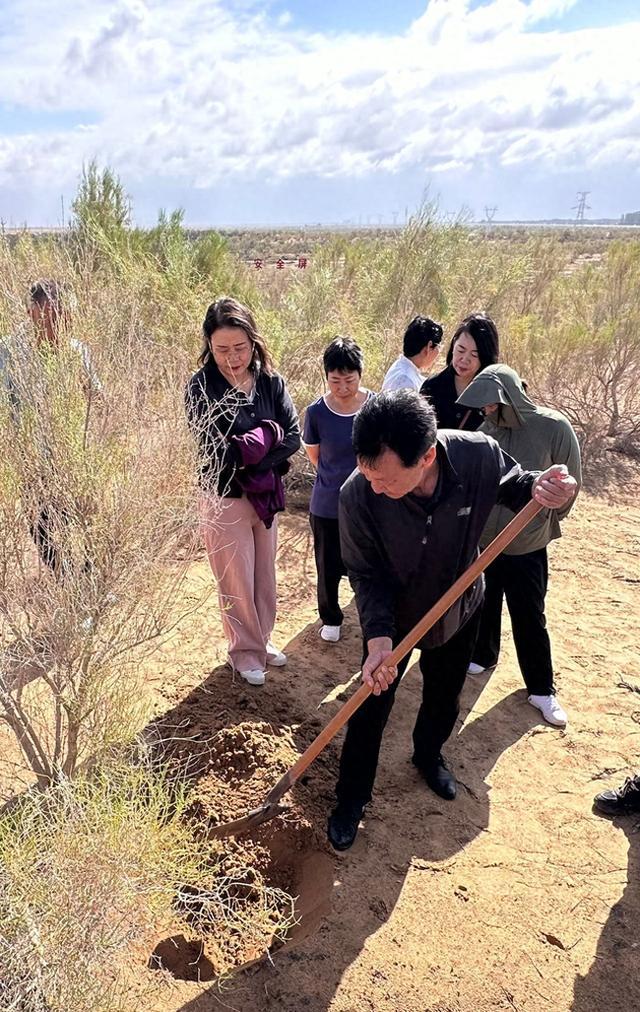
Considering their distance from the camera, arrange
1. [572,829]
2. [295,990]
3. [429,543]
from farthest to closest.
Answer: [572,829], [429,543], [295,990]

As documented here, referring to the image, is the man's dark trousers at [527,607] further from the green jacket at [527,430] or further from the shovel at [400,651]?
the shovel at [400,651]

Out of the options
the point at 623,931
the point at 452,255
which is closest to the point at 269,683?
the point at 623,931

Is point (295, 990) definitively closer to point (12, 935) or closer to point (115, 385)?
point (12, 935)

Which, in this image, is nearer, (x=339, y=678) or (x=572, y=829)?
(x=572, y=829)

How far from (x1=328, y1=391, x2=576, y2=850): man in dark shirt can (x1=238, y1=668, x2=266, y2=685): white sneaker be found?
0.81 metres

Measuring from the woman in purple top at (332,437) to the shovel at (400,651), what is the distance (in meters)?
1.31

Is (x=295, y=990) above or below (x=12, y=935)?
below

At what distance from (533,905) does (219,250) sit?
7513mm

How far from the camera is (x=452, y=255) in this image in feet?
30.8

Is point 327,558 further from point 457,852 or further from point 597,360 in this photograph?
point 597,360

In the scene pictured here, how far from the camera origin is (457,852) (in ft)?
8.53

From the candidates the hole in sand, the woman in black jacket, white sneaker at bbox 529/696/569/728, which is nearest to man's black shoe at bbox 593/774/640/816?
white sneaker at bbox 529/696/569/728

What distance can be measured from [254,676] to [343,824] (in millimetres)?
902

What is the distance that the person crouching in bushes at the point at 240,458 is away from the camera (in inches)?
114
